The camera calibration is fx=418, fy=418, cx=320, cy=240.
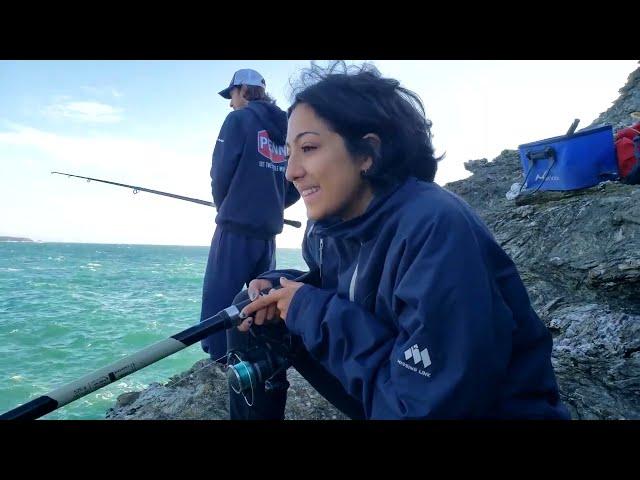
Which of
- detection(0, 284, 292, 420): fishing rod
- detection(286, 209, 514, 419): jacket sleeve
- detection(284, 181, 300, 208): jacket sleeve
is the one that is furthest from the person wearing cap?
detection(286, 209, 514, 419): jacket sleeve

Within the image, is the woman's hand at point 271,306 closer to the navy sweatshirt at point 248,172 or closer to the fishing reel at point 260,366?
the fishing reel at point 260,366

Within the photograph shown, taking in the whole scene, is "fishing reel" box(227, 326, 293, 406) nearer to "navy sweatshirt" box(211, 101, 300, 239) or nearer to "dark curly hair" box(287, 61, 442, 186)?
"dark curly hair" box(287, 61, 442, 186)

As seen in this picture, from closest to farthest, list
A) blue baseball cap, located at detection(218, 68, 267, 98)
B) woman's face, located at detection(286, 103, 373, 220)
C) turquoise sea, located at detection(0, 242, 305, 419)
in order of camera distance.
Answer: woman's face, located at detection(286, 103, 373, 220)
blue baseball cap, located at detection(218, 68, 267, 98)
turquoise sea, located at detection(0, 242, 305, 419)

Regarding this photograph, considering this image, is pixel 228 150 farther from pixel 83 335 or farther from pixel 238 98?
pixel 83 335

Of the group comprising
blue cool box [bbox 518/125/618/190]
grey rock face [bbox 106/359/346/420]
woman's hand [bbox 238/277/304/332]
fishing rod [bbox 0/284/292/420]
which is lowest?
grey rock face [bbox 106/359/346/420]

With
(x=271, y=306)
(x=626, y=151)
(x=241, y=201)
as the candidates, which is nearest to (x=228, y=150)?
(x=241, y=201)

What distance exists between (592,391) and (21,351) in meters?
16.8

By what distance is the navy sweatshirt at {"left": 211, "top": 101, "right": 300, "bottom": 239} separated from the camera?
4637 millimetres

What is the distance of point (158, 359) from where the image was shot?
90.5 inches

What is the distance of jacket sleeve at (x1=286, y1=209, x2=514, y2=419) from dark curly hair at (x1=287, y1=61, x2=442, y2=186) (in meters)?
0.59

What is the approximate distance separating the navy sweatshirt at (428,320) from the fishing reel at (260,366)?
39 centimetres
